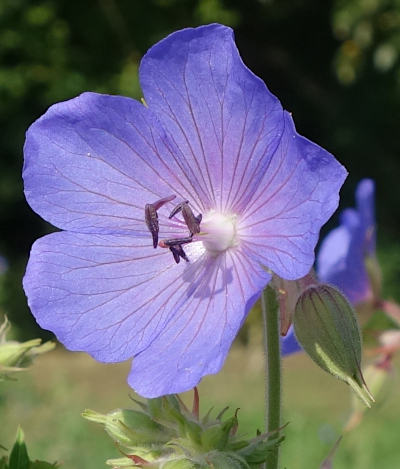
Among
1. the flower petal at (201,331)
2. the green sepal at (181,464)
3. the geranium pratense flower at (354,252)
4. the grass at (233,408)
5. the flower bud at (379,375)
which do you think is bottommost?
the grass at (233,408)

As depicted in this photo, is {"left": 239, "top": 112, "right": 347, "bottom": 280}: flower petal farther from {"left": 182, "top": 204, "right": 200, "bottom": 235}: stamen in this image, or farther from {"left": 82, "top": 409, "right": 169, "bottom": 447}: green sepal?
{"left": 82, "top": 409, "right": 169, "bottom": 447}: green sepal

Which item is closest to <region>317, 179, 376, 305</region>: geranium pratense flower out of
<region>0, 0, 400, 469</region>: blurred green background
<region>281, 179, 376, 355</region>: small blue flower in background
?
<region>281, 179, 376, 355</region>: small blue flower in background

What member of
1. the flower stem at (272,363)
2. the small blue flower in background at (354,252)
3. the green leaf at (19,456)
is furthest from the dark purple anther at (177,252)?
the small blue flower in background at (354,252)

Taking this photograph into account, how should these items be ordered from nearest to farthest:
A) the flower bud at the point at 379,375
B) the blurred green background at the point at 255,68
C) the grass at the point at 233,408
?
the flower bud at the point at 379,375, the grass at the point at 233,408, the blurred green background at the point at 255,68

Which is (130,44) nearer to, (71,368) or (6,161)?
(6,161)

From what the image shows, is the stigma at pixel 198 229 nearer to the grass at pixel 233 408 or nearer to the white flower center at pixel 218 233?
the white flower center at pixel 218 233

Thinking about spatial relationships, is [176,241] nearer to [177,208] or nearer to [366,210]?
[177,208]

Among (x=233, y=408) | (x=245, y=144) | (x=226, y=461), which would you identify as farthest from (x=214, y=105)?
(x=233, y=408)
